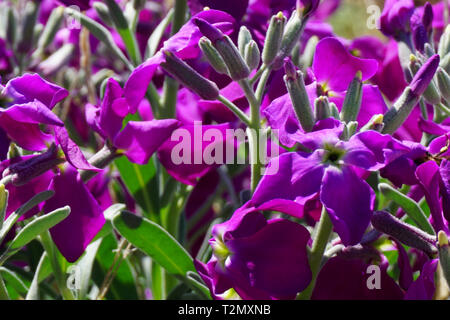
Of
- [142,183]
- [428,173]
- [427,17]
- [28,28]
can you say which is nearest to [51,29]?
[28,28]

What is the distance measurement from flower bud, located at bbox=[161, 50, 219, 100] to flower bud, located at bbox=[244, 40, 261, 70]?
0.04m

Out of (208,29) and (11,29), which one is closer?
(208,29)

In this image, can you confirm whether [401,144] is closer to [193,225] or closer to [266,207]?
[266,207]

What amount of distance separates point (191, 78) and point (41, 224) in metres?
0.19

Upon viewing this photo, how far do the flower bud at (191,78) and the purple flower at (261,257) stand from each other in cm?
12

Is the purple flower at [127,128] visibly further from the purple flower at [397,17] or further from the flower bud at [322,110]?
the purple flower at [397,17]

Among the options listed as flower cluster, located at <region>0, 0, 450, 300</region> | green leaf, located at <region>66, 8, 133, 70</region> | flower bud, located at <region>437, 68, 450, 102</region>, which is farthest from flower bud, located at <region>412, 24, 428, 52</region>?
green leaf, located at <region>66, 8, 133, 70</region>

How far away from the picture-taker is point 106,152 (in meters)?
0.65

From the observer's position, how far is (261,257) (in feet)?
1.86

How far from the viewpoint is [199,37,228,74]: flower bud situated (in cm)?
58

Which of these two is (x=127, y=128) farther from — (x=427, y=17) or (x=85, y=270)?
(x=427, y=17)

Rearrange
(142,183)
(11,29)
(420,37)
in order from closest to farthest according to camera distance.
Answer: (420,37) → (142,183) → (11,29)

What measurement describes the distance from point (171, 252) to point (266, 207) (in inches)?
7.2
